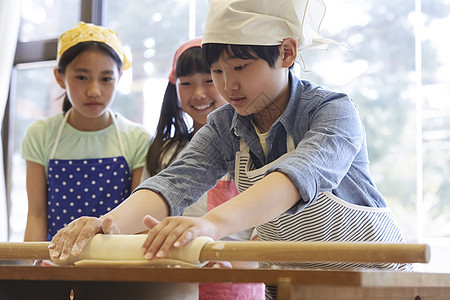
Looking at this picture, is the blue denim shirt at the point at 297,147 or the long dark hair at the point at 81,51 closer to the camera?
the blue denim shirt at the point at 297,147

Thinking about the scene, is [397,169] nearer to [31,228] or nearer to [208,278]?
[31,228]

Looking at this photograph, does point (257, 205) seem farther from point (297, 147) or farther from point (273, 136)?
point (273, 136)

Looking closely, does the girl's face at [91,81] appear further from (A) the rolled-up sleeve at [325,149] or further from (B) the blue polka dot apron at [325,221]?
(A) the rolled-up sleeve at [325,149]

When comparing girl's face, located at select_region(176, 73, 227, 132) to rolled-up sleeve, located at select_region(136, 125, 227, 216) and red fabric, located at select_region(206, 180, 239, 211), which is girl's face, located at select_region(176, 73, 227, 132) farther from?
rolled-up sleeve, located at select_region(136, 125, 227, 216)

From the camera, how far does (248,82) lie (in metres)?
1.20

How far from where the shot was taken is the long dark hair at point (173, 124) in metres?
1.87

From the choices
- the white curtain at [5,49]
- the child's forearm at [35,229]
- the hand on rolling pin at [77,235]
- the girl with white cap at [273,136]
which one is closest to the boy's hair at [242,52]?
the girl with white cap at [273,136]

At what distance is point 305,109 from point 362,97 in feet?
3.65

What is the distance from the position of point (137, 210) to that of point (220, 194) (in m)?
0.70

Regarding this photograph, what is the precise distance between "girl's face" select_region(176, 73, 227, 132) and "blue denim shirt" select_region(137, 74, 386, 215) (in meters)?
0.50

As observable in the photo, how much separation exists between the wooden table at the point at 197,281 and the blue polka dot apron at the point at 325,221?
0.30 metres

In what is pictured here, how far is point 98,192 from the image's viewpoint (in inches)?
77.2

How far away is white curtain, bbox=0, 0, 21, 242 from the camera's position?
2736 mm

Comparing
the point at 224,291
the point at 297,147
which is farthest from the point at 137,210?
the point at 224,291
